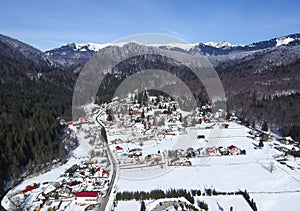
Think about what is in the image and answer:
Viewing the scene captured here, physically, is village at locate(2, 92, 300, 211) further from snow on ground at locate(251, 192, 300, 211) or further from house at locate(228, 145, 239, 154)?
snow on ground at locate(251, 192, 300, 211)

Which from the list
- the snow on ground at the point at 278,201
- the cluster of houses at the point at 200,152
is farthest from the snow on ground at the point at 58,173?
the snow on ground at the point at 278,201

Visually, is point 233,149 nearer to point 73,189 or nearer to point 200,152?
point 200,152

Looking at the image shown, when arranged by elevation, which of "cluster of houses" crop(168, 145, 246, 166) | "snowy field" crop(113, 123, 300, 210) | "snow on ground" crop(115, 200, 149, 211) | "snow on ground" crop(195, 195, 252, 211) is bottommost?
"snow on ground" crop(115, 200, 149, 211)

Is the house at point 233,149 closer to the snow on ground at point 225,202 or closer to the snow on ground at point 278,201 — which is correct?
the snow on ground at point 278,201

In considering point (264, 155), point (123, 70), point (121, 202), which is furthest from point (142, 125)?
point (123, 70)

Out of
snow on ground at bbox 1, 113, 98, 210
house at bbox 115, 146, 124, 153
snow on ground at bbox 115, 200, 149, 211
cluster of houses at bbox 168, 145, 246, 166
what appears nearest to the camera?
snow on ground at bbox 115, 200, 149, 211

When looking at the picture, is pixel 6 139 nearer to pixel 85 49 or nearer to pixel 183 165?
pixel 183 165

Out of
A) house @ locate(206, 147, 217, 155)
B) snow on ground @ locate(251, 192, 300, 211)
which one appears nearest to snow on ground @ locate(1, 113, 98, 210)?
snow on ground @ locate(251, 192, 300, 211)

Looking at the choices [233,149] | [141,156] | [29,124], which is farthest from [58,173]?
[233,149]
